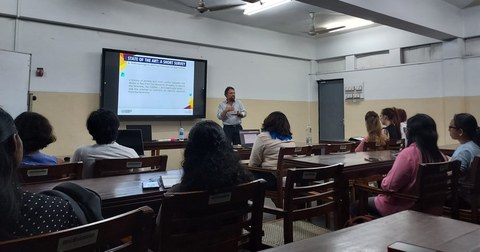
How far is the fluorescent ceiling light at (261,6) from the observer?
5.34 meters

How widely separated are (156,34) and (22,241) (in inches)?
211

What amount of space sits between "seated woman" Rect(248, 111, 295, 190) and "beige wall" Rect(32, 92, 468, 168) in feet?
3.43

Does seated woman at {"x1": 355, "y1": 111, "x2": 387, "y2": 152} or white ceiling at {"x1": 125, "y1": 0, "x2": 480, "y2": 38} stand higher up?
white ceiling at {"x1": 125, "y1": 0, "x2": 480, "y2": 38}

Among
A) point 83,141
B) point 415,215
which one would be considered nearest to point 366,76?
point 83,141

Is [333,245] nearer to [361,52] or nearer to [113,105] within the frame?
[113,105]

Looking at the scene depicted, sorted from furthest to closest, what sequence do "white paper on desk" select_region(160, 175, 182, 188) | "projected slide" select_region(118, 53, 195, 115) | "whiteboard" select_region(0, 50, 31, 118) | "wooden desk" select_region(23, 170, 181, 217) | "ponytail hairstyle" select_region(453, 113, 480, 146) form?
"projected slide" select_region(118, 53, 195, 115)
"whiteboard" select_region(0, 50, 31, 118)
"ponytail hairstyle" select_region(453, 113, 480, 146)
"white paper on desk" select_region(160, 175, 182, 188)
"wooden desk" select_region(23, 170, 181, 217)

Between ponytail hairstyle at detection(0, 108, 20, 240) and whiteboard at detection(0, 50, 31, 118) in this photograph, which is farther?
whiteboard at detection(0, 50, 31, 118)

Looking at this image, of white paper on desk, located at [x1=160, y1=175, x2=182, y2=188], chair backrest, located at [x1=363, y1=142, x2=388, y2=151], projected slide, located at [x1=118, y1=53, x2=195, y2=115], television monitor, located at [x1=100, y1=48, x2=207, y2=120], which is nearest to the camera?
white paper on desk, located at [x1=160, y1=175, x2=182, y2=188]

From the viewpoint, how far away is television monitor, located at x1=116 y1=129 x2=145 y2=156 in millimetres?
3328

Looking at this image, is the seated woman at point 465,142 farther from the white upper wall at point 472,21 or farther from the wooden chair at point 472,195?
the white upper wall at point 472,21

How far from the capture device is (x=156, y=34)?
564 cm

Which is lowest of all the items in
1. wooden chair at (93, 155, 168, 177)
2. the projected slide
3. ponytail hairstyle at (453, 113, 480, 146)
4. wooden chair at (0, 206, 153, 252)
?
wooden chair at (0, 206, 153, 252)

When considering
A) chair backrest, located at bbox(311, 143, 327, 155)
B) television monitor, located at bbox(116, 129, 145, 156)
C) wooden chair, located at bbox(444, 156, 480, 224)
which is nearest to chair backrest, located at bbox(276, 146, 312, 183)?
chair backrest, located at bbox(311, 143, 327, 155)

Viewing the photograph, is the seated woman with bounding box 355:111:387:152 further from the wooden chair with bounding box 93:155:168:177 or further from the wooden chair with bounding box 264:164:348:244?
the wooden chair with bounding box 93:155:168:177
